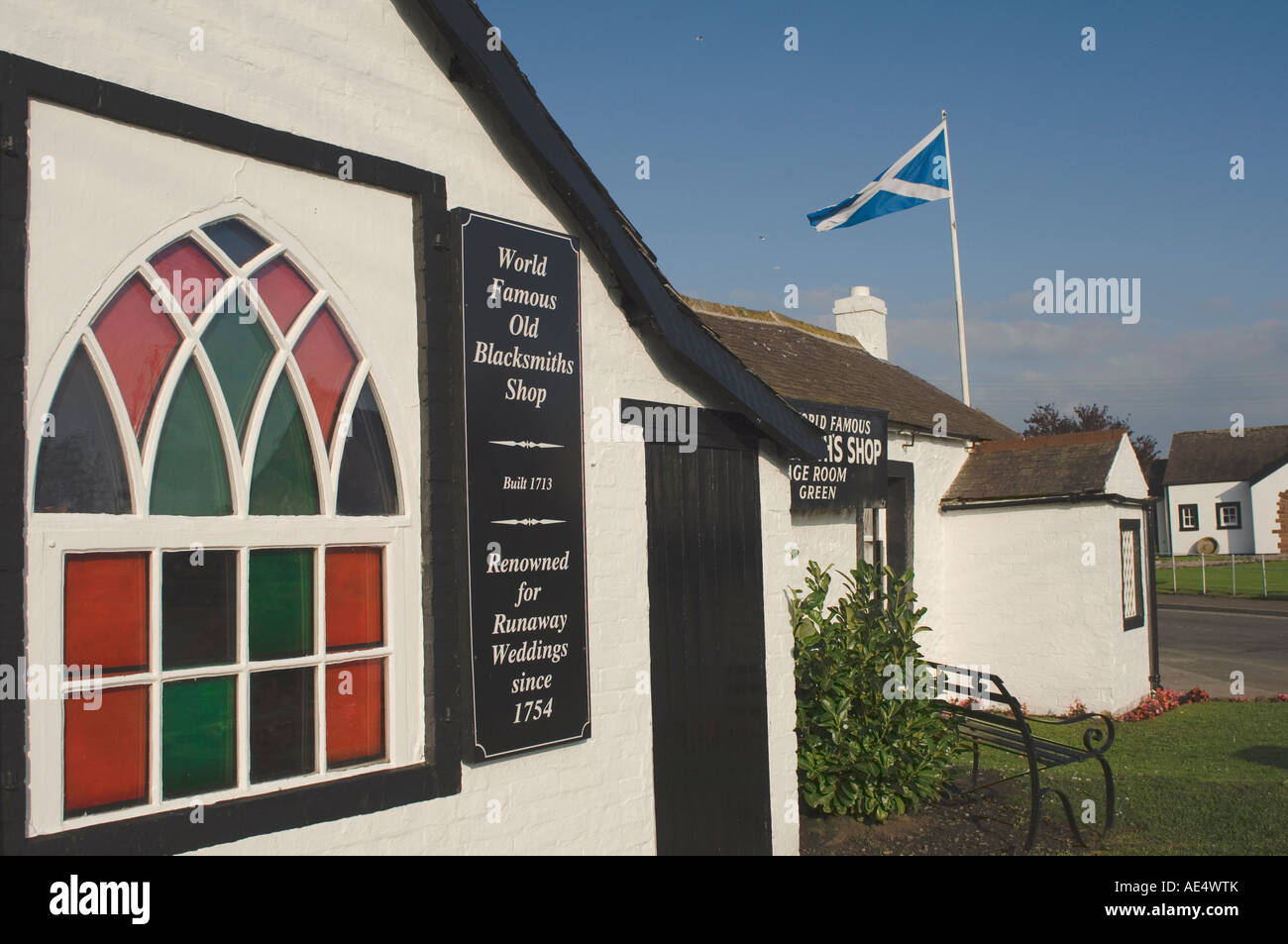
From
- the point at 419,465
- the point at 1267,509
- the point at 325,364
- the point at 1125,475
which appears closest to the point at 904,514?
the point at 1125,475

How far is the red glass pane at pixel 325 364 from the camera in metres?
4.20

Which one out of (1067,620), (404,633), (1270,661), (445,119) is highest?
(445,119)

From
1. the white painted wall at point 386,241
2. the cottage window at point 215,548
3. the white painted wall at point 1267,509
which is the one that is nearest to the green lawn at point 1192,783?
the white painted wall at point 386,241

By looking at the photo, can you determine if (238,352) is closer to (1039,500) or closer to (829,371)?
(829,371)

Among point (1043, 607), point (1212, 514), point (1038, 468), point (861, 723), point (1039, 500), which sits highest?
point (1038, 468)

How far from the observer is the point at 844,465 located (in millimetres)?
10258

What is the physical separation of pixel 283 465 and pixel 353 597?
618mm

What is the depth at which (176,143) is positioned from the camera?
3.85 m

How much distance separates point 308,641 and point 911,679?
15.6ft

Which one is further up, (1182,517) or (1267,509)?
(1267,509)

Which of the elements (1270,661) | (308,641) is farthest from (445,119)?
(1270,661)

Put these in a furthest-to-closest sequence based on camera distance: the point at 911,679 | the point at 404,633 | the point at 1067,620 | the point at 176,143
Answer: the point at 1067,620 → the point at 911,679 → the point at 404,633 → the point at 176,143

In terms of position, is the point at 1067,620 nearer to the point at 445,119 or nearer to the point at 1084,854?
the point at 1084,854
